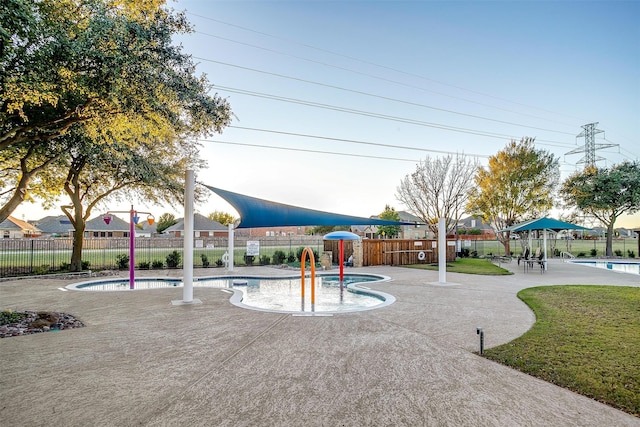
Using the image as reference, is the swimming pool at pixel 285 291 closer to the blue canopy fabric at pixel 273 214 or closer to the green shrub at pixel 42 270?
the blue canopy fabric at pixel 273 214

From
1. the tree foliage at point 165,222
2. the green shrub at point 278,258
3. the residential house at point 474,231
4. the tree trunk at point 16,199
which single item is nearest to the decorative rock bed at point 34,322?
the tree trunk at point 16,199

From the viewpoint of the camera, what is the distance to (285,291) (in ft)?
33.8

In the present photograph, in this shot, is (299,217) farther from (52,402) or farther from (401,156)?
(401,156)

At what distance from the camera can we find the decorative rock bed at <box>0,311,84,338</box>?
17.7 ft

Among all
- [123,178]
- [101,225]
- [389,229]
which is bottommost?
[389,229]

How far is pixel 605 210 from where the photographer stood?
23.8m

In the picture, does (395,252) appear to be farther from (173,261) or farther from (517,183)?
(173,261)

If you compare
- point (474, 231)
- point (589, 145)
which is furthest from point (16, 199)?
point (474, 231)

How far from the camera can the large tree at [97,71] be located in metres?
5.48

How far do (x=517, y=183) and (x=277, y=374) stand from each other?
23350 millimetres

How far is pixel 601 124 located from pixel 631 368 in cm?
3417

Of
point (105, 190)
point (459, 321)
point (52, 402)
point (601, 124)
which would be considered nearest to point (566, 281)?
point (459, 321)

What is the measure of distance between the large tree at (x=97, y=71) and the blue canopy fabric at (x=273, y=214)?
6.49 feet

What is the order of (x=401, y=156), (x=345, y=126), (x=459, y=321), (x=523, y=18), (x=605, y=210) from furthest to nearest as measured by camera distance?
1. (x=605, y=210)
2. (x=401, y=156)
3. (x=345, y=126)
4. (x=523, y=18)
5. (x=459, y=321)
